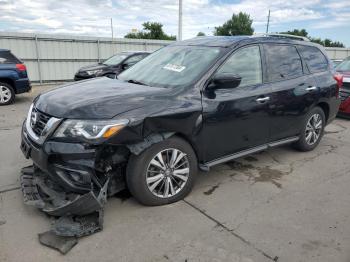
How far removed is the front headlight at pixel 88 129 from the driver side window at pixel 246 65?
1.52 metres

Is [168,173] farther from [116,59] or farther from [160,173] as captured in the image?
[116,59]

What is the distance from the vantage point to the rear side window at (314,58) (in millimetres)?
5035

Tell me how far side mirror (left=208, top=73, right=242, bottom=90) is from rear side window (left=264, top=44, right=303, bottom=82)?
37.3 inches

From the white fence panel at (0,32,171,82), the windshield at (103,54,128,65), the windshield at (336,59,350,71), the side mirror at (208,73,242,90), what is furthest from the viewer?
the white fence panel at (0,32,171,82)

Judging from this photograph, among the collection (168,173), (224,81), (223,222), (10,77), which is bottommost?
(223,222)

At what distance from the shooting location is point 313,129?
17.4 feet

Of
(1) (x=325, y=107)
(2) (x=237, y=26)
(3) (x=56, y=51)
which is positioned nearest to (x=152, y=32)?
(2) (x=237, y=26)

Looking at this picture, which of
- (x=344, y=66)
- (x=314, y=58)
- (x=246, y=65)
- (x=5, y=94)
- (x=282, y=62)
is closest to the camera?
(x=246, y=65)

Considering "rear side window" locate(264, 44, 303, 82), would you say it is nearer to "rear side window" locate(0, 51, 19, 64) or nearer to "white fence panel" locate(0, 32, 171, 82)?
"rear side window" locate(0, 51, 19, 64)

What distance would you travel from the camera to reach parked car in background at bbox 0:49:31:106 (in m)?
9.18

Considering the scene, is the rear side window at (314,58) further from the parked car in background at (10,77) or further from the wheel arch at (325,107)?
the parked car in background at (10,77)

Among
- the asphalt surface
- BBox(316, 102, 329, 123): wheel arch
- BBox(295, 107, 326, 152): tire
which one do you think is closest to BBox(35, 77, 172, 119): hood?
the asphalt surface

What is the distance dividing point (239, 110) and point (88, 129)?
1824 mm

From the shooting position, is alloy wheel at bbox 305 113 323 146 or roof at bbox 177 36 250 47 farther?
alloy wheel at bbox 305 113 323 146
